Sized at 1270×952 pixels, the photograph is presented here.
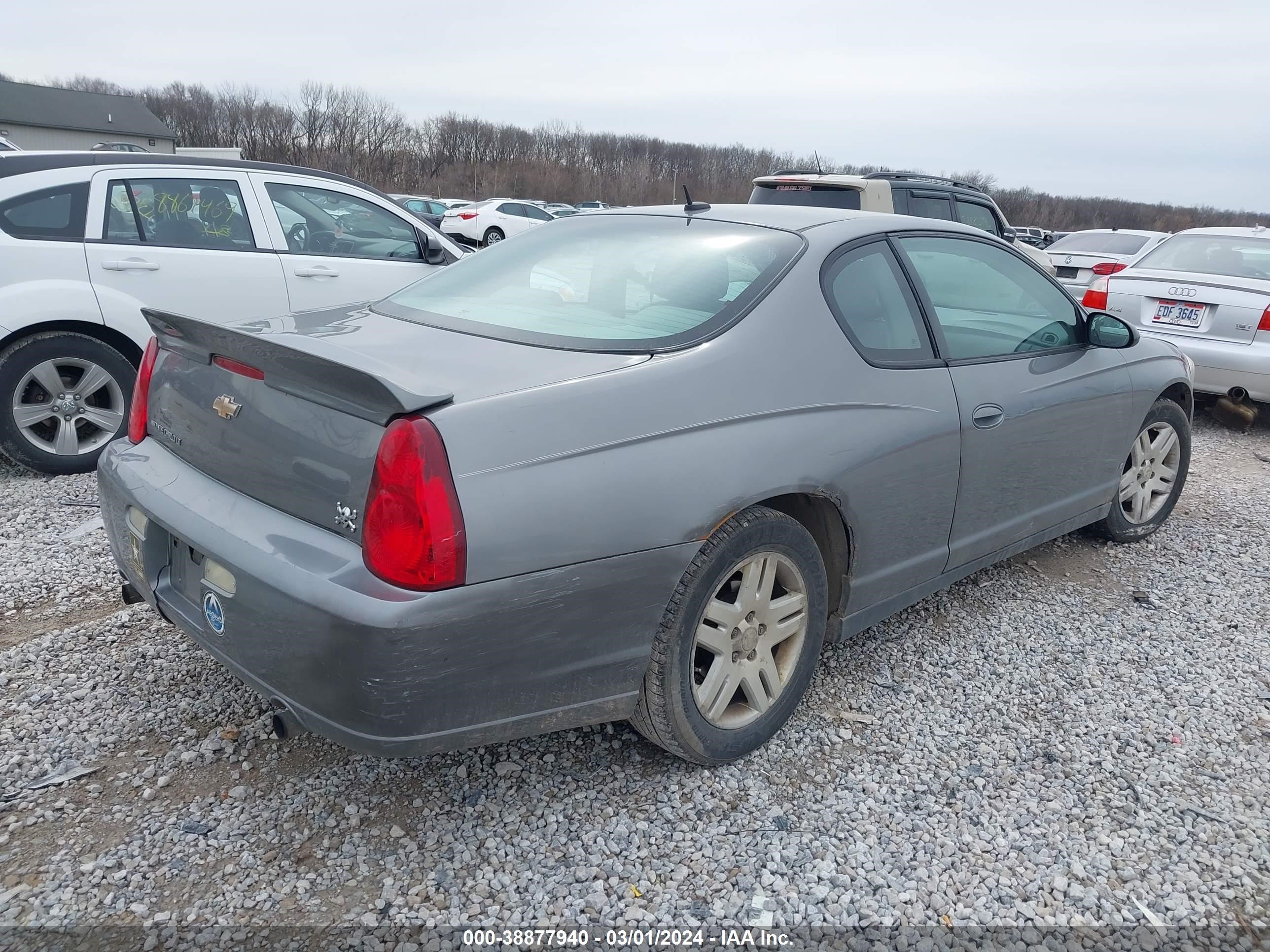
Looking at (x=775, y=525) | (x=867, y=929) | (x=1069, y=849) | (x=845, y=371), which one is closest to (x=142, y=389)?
(x=775, y=525)

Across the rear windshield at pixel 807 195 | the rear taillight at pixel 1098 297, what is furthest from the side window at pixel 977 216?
the rear taillight at pixel 1098 297

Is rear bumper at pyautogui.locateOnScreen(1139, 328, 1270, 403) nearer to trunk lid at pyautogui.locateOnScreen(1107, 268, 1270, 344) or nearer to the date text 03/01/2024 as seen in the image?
trunk lid at pyautogui.locateOnScreen(1107, 268, 1270, 344)

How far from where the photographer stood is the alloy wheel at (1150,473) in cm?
432

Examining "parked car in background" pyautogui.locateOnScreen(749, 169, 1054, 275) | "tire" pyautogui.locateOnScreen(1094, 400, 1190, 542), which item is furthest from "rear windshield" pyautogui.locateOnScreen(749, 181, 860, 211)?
"tire" pyautogui.locateOnScreen(1094, 400, 1190, 542)

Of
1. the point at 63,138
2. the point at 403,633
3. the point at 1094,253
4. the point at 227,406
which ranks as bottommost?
the point at 403,633

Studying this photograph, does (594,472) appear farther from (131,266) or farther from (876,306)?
(131,266)

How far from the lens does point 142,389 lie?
2.75m

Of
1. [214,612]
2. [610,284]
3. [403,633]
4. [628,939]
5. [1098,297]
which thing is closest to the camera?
[403,633]

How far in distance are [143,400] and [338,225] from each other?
340 centimetres

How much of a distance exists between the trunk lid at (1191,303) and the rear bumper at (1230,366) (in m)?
0.07

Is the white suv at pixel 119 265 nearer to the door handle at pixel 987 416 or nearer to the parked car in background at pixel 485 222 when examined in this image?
the door handle at pixel 987 416

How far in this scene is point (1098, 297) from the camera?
7605 mm

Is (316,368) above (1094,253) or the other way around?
the other way around

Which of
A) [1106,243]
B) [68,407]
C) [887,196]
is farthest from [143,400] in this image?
[1106,243]
